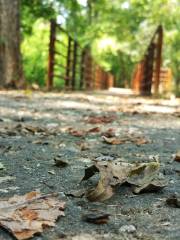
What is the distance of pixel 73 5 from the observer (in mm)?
13352

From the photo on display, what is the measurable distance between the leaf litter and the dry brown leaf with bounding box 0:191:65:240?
154 mm

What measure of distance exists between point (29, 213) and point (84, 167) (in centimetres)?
81

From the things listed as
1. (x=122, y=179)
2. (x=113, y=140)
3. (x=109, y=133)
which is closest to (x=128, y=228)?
(x=122, y=179)

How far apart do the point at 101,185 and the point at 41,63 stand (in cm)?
2111

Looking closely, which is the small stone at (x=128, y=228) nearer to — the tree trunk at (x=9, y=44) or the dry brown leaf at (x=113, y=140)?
the dry brown leaf at (x=113, y=140)

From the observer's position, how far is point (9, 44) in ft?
30.3

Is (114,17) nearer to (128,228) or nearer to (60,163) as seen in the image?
(60,163)

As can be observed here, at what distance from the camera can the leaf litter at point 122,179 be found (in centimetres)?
Result: 173

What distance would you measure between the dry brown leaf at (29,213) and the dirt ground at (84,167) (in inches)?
1.0

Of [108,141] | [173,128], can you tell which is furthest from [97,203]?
[173,128]

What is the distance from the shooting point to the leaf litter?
5.69 feet

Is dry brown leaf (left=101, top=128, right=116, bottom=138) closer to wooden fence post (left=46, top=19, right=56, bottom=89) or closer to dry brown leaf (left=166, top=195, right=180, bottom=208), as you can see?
dry brown leaf (left=166, top=195, right=180, bottom=208)

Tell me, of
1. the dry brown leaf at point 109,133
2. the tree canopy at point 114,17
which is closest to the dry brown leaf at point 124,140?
the dry brown leaf at point 109,133

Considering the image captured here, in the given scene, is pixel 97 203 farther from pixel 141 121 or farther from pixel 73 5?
pixel 73 5
